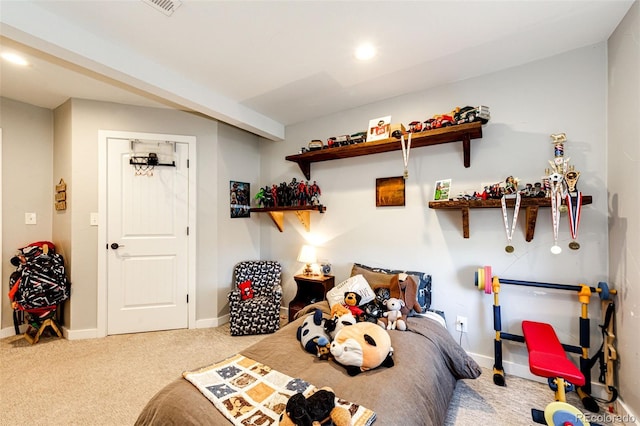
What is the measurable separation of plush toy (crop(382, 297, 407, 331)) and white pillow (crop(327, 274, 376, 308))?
0.67 ft

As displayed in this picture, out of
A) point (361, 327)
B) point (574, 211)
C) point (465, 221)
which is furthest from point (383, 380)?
point (574, 211)

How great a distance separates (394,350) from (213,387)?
1.03 meters

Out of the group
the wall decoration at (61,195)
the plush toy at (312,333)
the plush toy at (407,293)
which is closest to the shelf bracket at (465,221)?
the plush toy at (407,293)

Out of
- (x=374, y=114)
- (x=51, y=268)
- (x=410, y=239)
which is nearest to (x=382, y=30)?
(x=374, y=114)

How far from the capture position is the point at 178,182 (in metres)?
3.20

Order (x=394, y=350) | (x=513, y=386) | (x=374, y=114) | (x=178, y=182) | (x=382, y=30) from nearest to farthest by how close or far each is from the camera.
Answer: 1. (x=394, y=350)
2. (x=382, y=30)
3. (x=513, y=386)
4. (x=374, y=114)
5. (x=178, y=182)

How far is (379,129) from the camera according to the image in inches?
103

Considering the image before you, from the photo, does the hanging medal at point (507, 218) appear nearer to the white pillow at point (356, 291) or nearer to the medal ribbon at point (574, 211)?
the medal ribbon at point (574, 211)

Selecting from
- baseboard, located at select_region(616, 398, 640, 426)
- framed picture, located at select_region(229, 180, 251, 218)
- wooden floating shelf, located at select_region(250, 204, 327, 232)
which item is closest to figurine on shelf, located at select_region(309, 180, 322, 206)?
wooden floating shelf, located at select_region(250, 204, 327, 232)

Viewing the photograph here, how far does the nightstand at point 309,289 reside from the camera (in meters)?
2.94

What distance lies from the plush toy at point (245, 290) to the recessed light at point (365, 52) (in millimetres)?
2662

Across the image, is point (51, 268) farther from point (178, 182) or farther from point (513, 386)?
point (513, 386)

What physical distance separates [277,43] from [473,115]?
1.58 metres

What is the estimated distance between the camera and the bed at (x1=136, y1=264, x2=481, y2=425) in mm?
1157
